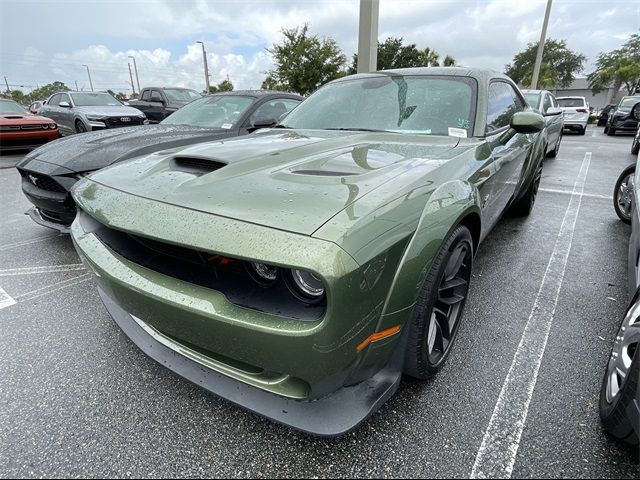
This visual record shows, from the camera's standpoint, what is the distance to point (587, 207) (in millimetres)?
4711

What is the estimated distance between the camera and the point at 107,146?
3.38 metres

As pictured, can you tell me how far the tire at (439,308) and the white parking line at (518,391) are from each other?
1.06 ft

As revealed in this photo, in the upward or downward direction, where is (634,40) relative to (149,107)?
upward

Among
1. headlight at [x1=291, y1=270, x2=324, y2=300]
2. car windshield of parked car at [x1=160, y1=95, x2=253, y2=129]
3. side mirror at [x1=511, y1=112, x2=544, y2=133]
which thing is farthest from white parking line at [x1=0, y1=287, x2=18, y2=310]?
side mirror at [x1=511, y1=112, x2=544, y2=133]

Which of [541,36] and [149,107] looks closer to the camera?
[149,107]

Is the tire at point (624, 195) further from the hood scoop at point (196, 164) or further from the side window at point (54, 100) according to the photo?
the side window at point (54, 100)

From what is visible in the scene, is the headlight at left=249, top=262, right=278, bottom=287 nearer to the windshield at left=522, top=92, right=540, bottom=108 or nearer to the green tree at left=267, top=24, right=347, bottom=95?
the windshield at left=522, top=92, right=540, bottom=108

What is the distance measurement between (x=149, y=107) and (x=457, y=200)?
1302cm

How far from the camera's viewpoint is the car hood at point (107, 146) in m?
3.18

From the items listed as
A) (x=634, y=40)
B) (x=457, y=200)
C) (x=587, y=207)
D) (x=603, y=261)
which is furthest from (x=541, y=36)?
(x=634, y=40)

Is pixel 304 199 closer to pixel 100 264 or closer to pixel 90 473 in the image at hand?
pixel 100 264

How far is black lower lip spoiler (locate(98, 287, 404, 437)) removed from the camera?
1.29 meters

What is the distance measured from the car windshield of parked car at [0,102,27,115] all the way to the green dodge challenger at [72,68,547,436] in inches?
422

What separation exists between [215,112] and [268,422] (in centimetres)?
401
